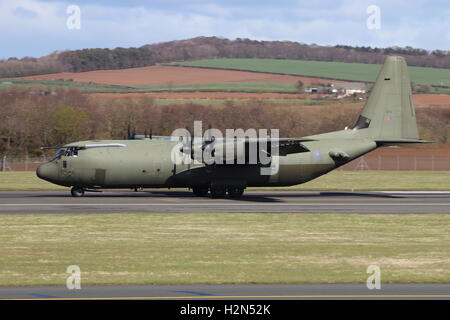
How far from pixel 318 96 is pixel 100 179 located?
2872 inches

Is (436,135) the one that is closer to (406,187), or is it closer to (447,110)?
(447,110)

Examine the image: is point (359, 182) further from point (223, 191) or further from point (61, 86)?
point (61, 86)

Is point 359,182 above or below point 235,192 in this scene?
below

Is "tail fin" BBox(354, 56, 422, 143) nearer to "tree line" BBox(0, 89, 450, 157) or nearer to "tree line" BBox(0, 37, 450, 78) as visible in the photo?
"tree line" BBox(0, 89, 450, 157)

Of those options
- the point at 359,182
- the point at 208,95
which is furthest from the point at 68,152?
the point at 208,95

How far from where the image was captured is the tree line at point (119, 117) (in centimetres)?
7850

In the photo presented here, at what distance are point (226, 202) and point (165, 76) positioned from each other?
279 feet

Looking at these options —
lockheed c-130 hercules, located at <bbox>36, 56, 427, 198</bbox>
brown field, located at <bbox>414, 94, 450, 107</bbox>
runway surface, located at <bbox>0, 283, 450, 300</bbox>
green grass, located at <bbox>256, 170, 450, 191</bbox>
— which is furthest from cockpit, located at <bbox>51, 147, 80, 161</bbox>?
brown field, located at <bbox>414, 94, 450, 107</bbox>

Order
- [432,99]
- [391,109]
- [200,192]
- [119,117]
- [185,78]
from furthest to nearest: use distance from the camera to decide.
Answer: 1. [185,78]
2. [432,99]
3. [119,117]
4. [391,109]
5. [200,192]

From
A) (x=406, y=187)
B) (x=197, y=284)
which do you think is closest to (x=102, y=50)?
(x=406, y=187)

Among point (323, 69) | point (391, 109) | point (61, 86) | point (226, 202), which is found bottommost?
point (226, 202)

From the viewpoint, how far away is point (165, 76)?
12075 cm

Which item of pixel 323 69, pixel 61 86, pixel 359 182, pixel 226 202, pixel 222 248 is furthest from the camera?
pixel 323 69

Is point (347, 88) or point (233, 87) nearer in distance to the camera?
point (347, 88)
